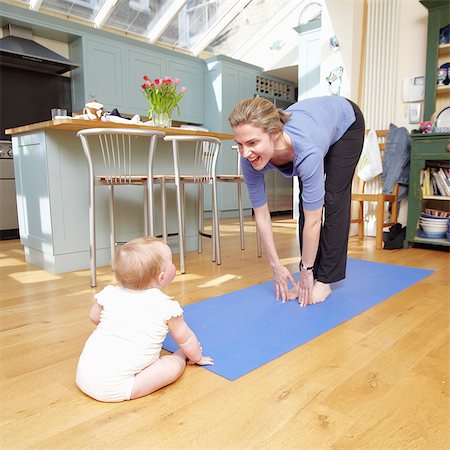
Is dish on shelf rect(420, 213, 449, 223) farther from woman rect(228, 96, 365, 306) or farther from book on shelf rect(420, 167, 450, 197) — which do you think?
woman rect(228, 96, 365, 306)

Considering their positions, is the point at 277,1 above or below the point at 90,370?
above

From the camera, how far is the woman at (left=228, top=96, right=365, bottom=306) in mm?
1468

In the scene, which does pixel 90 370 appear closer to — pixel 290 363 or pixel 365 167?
pixel 290 363

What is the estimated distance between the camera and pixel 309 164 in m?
1.49

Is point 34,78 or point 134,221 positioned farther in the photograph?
point 34,78

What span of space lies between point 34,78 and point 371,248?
13.2 feet

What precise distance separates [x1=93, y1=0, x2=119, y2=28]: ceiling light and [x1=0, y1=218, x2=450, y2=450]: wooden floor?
4228 millimetres

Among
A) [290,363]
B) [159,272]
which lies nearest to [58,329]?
[159,272]

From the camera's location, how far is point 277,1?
229 inches

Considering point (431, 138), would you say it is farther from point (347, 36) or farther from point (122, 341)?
point (122, 341)

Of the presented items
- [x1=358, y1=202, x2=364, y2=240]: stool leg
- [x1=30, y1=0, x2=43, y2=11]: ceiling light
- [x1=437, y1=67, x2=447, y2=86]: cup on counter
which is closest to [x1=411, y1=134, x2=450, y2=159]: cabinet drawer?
[x1=437, y1=67, x2=447, y2=86]: cup on counter

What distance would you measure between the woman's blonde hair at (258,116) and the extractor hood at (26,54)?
3.59 m

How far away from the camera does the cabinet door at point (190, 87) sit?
18.2ft

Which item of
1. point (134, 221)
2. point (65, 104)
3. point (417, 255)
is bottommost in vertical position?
point (417, 255)
